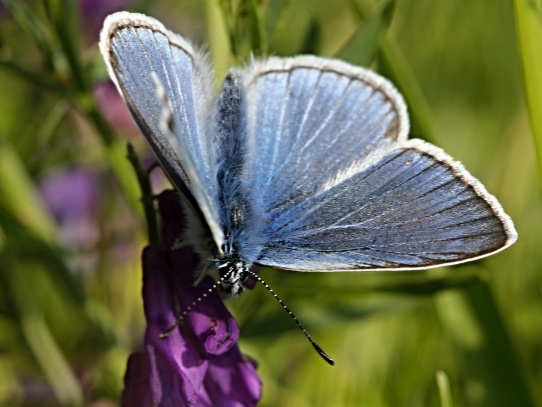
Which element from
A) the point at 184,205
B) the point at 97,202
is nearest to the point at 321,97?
the point at 184,205

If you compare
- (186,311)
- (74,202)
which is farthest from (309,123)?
(74,202)

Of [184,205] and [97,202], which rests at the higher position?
[97,202]

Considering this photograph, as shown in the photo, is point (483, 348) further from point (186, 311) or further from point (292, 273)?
point (186, 311)

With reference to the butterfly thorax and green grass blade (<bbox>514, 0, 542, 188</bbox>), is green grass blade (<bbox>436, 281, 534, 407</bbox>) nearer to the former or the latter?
green grass blade (<bbox>514, 0, 542, 188</bbox>)

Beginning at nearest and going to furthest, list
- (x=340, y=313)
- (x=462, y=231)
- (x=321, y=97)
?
(x=462, y=231), (x=321, y=97), (x=340, y=313)

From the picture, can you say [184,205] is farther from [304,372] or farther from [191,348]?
[304,372]

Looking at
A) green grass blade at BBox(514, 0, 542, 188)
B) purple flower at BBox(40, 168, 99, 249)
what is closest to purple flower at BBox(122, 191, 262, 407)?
green grass blade at BBox(514, 0, 542, 188)
